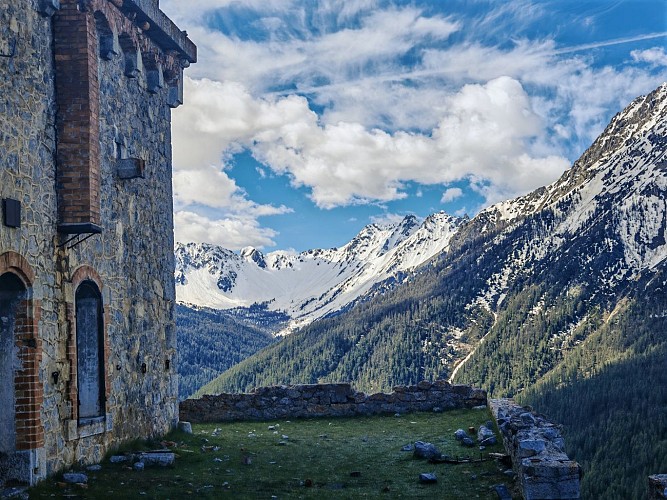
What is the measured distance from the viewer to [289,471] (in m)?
14.4

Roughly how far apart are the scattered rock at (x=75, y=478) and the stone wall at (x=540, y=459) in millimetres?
7182

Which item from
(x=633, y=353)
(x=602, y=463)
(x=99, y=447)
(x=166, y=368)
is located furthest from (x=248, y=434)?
(x=633, y=353)

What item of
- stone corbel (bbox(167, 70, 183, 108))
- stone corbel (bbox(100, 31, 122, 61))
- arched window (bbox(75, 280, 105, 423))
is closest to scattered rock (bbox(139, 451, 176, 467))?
arched window (bbox(75, 280, 105, 423))

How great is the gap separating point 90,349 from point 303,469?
483cm

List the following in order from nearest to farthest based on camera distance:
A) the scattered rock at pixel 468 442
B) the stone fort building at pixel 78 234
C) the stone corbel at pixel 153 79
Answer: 1. the stone fort building at pixel 78 234
2. the scattered rock at pixel 468 442
3. the stone corbel at pixel 153 79

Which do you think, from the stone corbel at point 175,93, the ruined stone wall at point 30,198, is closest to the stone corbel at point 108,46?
the ruined stone wall at point 30,198

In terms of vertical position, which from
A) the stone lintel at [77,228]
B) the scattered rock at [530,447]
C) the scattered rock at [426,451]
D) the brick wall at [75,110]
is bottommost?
the scattered rock at [426,451]

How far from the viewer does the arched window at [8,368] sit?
39.3 ft

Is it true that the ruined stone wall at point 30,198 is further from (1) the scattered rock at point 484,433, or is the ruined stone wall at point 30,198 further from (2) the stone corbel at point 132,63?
(1) the scattered rock at point 484,433

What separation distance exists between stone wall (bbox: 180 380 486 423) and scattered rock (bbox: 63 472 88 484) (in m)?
9.56

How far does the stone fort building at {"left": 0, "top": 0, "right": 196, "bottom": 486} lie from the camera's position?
39.6 ft

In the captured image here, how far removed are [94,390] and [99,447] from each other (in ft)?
3.66

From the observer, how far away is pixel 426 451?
15078 millimetres

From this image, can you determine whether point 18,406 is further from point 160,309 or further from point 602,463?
point 602,463
